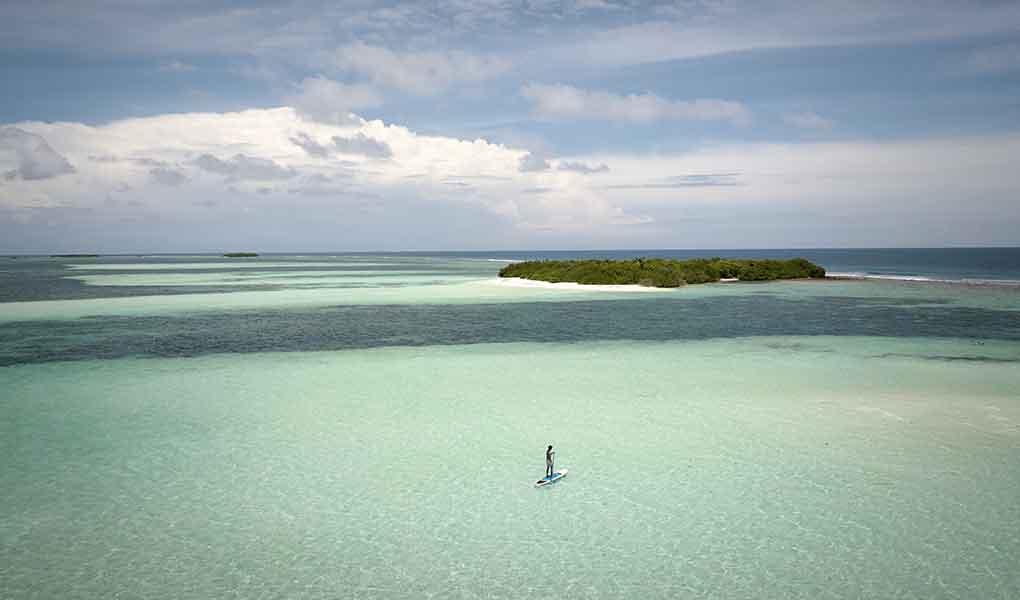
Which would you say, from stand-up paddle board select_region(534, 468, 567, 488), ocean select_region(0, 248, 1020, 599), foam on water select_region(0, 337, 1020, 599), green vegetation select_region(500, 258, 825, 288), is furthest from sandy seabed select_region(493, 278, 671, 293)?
stand-up paddle board select_region(534, 468, 567, 488)

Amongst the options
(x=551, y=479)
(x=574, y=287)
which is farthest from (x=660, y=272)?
(x=551, y=479)

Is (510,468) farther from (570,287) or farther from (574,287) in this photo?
(570,287)

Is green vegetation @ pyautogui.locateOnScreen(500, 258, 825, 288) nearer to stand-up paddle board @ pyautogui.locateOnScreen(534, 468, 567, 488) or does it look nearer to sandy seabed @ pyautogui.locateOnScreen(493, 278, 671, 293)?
sandy seabed @ pyautogui.locateOnScreen(493, 278, 671, 293)

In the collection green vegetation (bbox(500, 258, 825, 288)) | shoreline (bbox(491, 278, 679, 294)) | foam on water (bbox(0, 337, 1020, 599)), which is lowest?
foam on water (bbox(0, 337, 1020, 599))

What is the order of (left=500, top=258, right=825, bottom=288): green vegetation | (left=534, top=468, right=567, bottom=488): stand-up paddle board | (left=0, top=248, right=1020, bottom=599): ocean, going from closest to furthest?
(left=0, top=248, right=1020, bottom=599): ocean < (left=534, top=468, right=567, bottom=488): stand-up paddle board < (left=500, top=258, right=825, bottom=288): green vegetation

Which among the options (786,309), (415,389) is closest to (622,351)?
(415,389)

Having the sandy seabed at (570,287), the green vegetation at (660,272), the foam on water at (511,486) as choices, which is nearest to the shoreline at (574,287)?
the sandy seabed at (570,287)

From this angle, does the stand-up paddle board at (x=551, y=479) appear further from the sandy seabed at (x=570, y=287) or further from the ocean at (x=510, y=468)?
the sandy seabed at (x=570, y=287)
